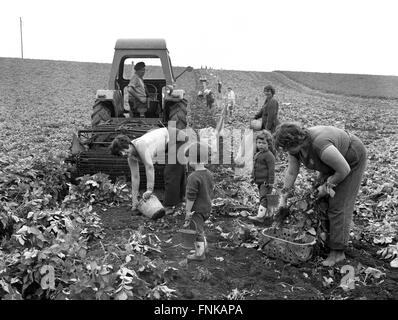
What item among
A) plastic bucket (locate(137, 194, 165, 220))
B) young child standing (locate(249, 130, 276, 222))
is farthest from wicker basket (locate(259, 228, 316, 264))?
plastic bucket (locate(137, 194, 165, 220))

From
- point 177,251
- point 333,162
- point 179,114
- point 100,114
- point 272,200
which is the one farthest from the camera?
point 100,114

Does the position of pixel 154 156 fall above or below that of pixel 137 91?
below

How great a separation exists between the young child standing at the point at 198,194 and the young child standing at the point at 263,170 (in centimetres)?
139

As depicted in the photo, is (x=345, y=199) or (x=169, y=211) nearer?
(x=345, y=199)

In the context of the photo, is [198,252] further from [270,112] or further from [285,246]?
[270,112]

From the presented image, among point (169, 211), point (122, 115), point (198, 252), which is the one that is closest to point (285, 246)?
point (198, 252)

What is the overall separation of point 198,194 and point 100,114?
4393mm

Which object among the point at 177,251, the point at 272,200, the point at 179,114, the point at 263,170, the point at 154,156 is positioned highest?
the point at 179,114

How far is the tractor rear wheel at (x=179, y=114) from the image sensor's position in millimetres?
8073

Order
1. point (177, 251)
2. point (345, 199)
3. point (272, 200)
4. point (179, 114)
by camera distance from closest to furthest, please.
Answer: point (345, 199)
point (177, 251)
point (272, 200)
point (179, 114)

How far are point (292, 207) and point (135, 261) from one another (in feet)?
5.73

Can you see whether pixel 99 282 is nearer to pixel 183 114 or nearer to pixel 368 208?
pixel 368 208

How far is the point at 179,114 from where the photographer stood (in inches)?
320
